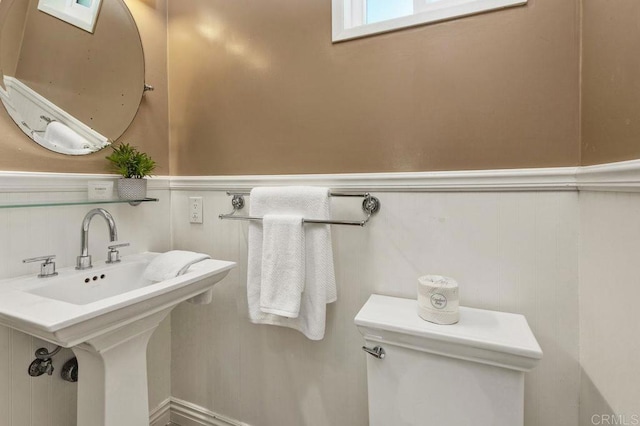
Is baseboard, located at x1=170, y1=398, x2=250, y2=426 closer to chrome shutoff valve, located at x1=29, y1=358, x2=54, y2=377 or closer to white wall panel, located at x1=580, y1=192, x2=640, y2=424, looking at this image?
chrome shutoff valve, located at x1=29, y1=358, x2=54, y2=377

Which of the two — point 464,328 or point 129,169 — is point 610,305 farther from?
point 129,169

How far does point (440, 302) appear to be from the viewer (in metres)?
0.79

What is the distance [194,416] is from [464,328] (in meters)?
1.30

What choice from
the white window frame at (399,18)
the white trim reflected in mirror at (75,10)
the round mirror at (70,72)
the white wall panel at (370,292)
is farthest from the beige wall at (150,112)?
the white window frame at (399,18)

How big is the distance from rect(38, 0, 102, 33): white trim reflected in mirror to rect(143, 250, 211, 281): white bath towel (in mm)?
928

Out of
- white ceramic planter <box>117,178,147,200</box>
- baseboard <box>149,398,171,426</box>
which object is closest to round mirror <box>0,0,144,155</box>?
white ceramic planter <box>117,178,147,200</box>

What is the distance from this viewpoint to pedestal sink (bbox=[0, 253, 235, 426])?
0.68 metres

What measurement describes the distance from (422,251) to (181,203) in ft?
3.60

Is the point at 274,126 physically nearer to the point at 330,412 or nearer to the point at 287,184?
the point at 287,184

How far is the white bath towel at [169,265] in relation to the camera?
3.40 ft

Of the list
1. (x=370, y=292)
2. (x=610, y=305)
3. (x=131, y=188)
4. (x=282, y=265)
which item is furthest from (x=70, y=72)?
(x=610, y=305)

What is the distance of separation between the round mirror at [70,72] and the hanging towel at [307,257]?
0.70m

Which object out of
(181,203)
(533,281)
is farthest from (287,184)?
(533,281)

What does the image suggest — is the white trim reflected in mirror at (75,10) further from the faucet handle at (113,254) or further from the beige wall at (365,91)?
the faucet handle at (113,254)
